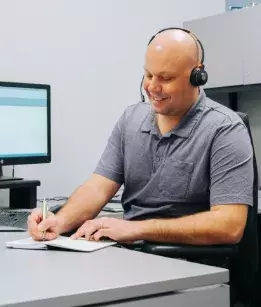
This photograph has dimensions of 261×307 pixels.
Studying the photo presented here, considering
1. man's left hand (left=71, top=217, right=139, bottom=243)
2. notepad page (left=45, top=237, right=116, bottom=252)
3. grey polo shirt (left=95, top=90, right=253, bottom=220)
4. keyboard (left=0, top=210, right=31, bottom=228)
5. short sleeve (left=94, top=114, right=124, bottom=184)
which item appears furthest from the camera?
keyboard (left=0, top=210, right=31, bottom=228)

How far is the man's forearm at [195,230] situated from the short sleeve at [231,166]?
0.07 metres

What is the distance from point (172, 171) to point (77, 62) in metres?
1.54

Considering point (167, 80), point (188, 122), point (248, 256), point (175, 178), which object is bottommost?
point (248, 256)

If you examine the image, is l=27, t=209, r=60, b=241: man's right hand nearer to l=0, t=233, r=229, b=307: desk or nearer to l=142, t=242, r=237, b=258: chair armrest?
l=0, t=233, r=229, b=307: desk

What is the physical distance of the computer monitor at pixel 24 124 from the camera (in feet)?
8.77

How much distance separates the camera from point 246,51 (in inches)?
125

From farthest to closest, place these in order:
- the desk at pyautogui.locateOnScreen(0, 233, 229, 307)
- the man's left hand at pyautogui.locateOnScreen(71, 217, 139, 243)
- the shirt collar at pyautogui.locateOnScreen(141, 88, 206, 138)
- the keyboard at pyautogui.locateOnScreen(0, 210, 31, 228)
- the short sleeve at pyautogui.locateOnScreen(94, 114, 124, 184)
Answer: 1. the keyboard at pyautogui.locateOnScreen(0, 210, 31, 228)
2. the short sleeve at pyautogui.locateOnScreen(94, 114, 124, 184)
3. the shirt collar at pyautogui.locateOnScreen(141, 88, 206, 138)
4. the man's left hand at pyautogui.locateOnScreen(71, 217, 139, 243)
5. the desk at pyautogui.locateOnScreen(0, 233, 229, 307)

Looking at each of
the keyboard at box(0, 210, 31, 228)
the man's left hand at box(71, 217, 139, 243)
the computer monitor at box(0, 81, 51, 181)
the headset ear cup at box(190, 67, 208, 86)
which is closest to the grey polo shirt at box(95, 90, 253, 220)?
the headset ear cup at box(190, 67, 208, 86)

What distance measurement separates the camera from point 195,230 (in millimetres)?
1647

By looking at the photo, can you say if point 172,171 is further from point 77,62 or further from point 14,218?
point 77,62

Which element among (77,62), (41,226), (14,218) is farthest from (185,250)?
(77,62)

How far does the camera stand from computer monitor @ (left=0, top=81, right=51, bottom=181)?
267 cm

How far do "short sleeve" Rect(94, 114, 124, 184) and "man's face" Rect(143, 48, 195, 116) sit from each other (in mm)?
228

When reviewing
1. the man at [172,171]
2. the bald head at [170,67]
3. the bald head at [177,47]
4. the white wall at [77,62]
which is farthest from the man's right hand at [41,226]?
the white wall at [77,62]
